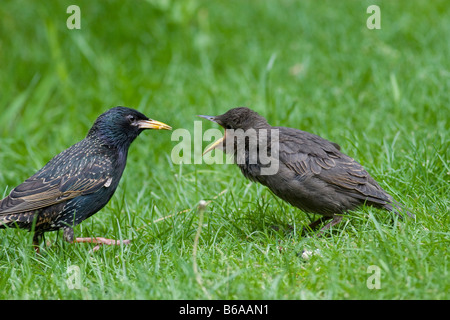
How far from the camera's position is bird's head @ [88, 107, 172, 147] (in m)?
4.89

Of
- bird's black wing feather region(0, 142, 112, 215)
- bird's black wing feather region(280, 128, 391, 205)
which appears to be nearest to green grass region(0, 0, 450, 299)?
bird's black wing feather region(280, 128, 391, 205)

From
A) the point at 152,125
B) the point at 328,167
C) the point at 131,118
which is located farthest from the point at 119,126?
the point at 328,167

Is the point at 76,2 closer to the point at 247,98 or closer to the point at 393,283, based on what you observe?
the point at 247,98

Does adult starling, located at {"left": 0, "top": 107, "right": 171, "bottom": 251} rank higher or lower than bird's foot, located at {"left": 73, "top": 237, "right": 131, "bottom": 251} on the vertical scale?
higher

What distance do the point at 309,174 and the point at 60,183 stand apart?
1.91m

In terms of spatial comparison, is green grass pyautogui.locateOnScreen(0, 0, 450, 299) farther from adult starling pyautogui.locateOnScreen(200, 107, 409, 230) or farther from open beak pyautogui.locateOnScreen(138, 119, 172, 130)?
open beak pyautogui.locateOnScreen(138, 119, 172, 130)

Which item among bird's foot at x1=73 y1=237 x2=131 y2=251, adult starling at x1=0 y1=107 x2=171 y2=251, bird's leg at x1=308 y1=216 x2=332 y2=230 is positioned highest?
adult starling at x1=0 y1=107 x2=171 y2=251

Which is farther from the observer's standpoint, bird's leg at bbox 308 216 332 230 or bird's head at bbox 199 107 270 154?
bird's head at bbox 199 107 270 154

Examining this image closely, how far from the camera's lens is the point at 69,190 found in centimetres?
456

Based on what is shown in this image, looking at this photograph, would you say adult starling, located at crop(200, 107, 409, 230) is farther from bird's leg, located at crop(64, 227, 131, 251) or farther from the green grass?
bird's leg, located at crop(64, 227, 131, 251)

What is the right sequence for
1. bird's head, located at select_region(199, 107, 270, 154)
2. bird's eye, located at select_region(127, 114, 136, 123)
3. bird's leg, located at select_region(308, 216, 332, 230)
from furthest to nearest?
bird's eye, located at select_region(127, 114, 136, 123) < bird's head, located at select_region(199, 107, 270, 154) < bird's leg, located at select_region(308, 216, 332, 230)

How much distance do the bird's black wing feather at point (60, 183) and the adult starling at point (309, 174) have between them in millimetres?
1095

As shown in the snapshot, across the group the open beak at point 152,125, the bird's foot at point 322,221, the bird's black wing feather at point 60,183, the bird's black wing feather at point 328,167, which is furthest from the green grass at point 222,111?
the open beak at point 152,125

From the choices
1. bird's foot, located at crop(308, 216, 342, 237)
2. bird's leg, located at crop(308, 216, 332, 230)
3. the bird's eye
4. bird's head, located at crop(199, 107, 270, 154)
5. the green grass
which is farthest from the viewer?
the bird's eye
